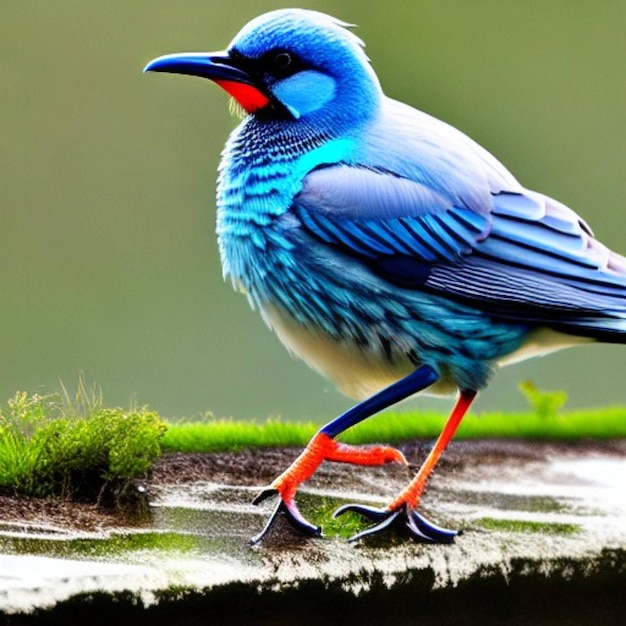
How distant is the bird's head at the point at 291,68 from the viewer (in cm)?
319

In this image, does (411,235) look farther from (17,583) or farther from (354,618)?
(17,583)

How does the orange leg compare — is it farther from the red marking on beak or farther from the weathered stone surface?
the red marking on beak

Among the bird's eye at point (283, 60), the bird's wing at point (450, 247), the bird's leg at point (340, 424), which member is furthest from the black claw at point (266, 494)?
the bird's eye at point (283, 60)

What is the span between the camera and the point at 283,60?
3.20m

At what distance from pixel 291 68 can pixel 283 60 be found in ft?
0.10

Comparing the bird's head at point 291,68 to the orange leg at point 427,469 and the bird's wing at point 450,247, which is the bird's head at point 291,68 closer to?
the bird's wing at point 450,247

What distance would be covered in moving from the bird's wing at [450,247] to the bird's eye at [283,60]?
303 millimetres

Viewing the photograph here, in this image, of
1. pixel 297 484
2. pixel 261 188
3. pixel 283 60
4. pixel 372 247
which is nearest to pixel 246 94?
pixel 283 60

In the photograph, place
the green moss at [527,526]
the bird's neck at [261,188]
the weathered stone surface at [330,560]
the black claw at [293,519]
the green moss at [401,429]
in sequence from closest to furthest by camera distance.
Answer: the weathered stone surface at [330,560] → the black claw at [293,519] → the bird's neck at [261,188] → the green moss at [527,526] → the green moss at [401,429]

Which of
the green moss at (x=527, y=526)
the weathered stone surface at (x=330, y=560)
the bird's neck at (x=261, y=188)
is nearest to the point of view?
the weathered stone surface at (x=330, y=560)

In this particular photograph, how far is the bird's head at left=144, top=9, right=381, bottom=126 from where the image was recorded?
3188mm


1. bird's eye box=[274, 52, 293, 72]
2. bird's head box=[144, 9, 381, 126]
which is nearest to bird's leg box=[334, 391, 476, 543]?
bird's head box=[144, 9, 381, 126]

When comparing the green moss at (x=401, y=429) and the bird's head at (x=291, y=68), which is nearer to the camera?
the bird's head at (x=291, y=68)

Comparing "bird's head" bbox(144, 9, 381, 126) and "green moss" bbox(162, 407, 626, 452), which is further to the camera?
"green moss" bbox(162, 407, 626, 452)
